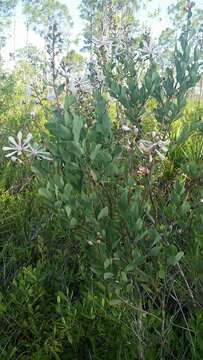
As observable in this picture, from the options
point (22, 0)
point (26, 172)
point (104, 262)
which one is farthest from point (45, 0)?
point (104, 262)

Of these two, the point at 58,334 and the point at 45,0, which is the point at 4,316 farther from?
the point at 45,0

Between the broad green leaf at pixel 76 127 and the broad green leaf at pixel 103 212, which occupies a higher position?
the broad green leaf at pixel 76 127

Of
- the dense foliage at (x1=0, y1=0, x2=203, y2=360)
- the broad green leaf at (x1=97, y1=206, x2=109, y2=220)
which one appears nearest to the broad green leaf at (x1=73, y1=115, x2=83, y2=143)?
the dense foliage at (x1=0, y1=0, x2=203, y2=360)

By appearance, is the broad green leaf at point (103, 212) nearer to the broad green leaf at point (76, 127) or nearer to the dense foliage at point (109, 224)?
the dense foliage at point (109, 224)

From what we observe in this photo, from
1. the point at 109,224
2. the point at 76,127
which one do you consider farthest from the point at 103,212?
the point at 76,127

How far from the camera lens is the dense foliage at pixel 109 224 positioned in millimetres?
1410

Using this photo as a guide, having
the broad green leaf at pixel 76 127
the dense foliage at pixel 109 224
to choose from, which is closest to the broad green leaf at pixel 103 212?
the dense foliage at pixel 109 224

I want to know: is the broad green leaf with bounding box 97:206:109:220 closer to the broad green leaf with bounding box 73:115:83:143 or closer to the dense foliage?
the dense foliage

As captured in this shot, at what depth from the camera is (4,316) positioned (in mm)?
2047

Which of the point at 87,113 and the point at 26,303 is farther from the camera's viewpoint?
the point at 87,113

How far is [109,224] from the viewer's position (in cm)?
145

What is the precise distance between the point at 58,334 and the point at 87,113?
3.44 feet

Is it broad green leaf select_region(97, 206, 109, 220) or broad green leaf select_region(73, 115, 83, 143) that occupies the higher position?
broad green leaf select_region(73, 115, 83, 143)

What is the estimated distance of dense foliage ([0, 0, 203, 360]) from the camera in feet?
4.63
